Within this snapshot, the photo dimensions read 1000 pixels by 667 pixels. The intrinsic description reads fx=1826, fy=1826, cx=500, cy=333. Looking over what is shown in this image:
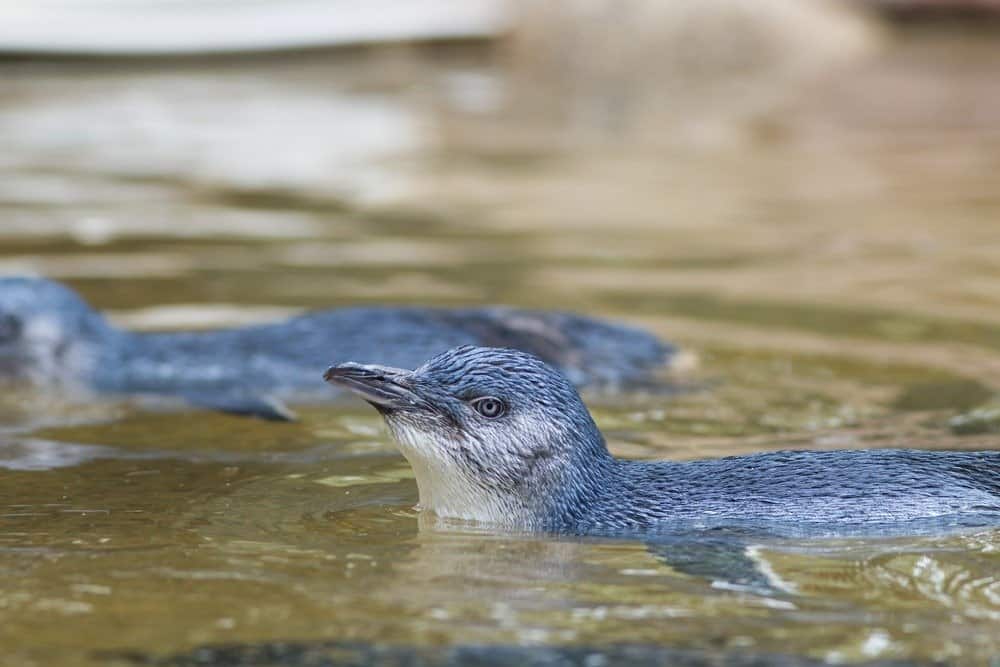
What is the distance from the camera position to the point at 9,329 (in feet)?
32.6

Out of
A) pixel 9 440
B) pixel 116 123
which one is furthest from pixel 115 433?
pixel 116 123

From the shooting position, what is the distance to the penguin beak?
6.00 m

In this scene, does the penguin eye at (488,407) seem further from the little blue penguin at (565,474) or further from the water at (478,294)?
the water at (478,294)

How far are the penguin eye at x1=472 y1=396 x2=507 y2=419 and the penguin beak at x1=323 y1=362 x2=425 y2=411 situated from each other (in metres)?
0.19

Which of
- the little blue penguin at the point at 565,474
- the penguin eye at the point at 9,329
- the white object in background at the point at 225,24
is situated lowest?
the little blue penguin at the point at 565,474

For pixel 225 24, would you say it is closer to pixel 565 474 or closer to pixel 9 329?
pixel 9 329

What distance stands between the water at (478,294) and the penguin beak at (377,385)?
46 cm

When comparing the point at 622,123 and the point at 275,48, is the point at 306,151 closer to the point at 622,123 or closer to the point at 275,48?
the point at 622,123

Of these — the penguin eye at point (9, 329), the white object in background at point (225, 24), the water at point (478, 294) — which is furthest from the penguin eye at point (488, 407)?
the white object in background at point (225, 24)

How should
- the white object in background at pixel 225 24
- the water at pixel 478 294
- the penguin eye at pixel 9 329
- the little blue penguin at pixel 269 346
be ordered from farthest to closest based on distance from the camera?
the white object in background at pixel 225 24 < the penguin eye at pixel 9 329 < the little blue penguin at pixel 269 346 < the water at pixel 478 294

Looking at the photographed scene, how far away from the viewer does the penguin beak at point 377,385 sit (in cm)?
600

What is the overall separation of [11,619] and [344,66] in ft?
65.3

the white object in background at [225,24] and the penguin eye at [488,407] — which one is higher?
the white object in background at [225,24]

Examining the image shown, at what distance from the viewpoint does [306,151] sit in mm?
18578
